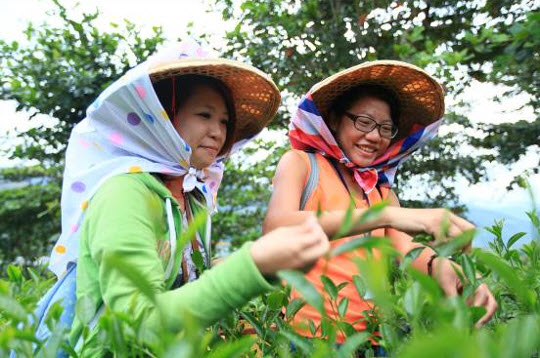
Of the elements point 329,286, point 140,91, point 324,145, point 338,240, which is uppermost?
point 140,91

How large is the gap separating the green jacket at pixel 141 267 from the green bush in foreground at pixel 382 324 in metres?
0.05

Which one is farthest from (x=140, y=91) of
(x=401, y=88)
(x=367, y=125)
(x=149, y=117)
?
(x=401, y=88)

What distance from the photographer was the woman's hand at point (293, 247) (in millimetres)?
604

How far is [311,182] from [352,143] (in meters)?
0.22

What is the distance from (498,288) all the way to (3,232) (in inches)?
→ 231

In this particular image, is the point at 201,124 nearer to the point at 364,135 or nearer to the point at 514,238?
the point at 364,135

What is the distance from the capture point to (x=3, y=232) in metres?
5.78

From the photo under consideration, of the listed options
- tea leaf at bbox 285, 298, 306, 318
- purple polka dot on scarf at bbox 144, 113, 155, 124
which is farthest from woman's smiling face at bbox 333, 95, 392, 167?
tea leaf at bbox 285, 298, 306, 318

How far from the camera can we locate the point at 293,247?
→ 2.01ft

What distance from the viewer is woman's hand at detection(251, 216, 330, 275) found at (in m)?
0.60

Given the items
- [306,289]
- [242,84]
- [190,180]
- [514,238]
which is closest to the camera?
[306,289]

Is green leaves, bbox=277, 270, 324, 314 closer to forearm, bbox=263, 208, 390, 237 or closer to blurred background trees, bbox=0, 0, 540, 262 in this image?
forearm, bbox=263, 208, 390, 237

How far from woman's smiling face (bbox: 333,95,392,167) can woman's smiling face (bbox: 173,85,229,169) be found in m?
0.44

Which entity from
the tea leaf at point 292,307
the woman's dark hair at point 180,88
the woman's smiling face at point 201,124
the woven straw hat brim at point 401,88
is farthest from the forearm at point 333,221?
the woven straw hat brim at point 401,88
